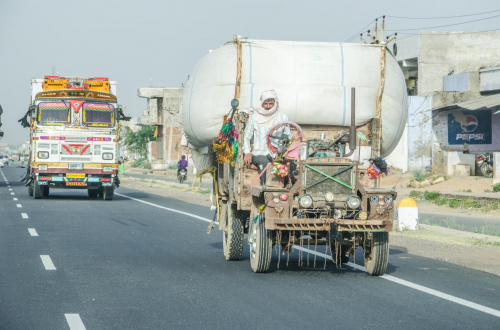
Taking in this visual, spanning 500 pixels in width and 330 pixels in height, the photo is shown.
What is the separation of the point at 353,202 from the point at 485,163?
30140 millimetres

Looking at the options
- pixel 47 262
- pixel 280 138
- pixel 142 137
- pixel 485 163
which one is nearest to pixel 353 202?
pixel 280 138

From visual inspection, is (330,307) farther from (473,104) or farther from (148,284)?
(473,104)

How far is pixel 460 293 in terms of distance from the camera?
980cm

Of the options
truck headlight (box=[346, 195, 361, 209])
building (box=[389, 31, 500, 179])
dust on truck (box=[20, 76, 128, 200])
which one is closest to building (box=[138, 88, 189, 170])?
building (box=[389, 31, 500, 179])

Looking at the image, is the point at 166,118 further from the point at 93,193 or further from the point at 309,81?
the point at 309,81

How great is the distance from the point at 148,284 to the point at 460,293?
12.0 feet

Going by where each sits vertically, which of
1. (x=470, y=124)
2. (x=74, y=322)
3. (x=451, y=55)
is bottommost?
(x=74, y=322)

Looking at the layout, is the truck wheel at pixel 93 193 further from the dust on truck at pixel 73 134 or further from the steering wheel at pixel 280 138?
the steering wheel at pixel 280 138

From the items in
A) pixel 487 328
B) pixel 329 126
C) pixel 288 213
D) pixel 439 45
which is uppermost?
pixel 439 45

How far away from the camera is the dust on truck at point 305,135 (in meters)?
10.5

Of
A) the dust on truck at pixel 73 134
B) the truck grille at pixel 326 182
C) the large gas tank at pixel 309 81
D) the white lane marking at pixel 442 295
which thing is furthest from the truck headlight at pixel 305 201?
the dust on truck at pixel 73 134

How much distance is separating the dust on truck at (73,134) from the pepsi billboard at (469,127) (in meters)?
18.1

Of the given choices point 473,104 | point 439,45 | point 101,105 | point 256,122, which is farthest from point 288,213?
A: point 439,45

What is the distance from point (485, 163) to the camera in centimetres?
3894
